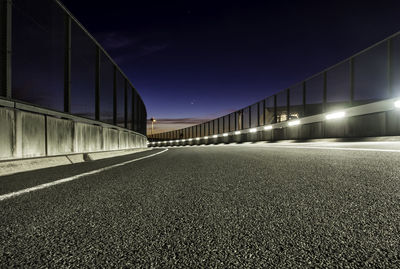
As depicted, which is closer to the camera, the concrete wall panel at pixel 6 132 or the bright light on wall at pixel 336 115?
the concrete wall panel at pixel 6 132

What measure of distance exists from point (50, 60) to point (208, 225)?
6.70 meters

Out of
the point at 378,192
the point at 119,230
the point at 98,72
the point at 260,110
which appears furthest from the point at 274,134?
the point at 119,230

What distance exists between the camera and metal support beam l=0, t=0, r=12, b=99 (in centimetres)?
454

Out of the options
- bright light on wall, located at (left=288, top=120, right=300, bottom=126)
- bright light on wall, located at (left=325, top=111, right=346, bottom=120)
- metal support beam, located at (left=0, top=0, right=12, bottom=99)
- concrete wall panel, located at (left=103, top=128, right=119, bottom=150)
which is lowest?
concrete wall panel, located at (left=103, top=128, right=119, bottom=150)

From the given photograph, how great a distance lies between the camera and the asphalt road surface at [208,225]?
1.17 metres

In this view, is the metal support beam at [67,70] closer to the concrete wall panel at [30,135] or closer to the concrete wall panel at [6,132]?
the concrete wall panel at [30,135]

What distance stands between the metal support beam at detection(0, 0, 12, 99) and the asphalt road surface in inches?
107

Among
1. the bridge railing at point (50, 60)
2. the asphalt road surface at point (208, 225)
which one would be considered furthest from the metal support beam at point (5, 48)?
the asphalt road surface at point (208, 225)

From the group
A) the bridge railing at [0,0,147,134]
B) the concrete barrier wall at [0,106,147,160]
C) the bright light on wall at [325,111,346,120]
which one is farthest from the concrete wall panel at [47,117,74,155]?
the bright light on wall at [325,111,346,120]

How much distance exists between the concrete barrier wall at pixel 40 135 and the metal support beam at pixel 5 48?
483mm

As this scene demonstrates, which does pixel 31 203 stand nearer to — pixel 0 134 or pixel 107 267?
pixel 107 267

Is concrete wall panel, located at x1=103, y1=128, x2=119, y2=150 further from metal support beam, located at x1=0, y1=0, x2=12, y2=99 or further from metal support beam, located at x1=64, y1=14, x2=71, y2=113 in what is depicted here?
metal support beam, located at x1=0, y1=0, x2=12, y2=99

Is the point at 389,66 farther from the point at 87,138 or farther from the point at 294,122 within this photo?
the point at 87,138

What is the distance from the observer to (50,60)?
20.7 feet
